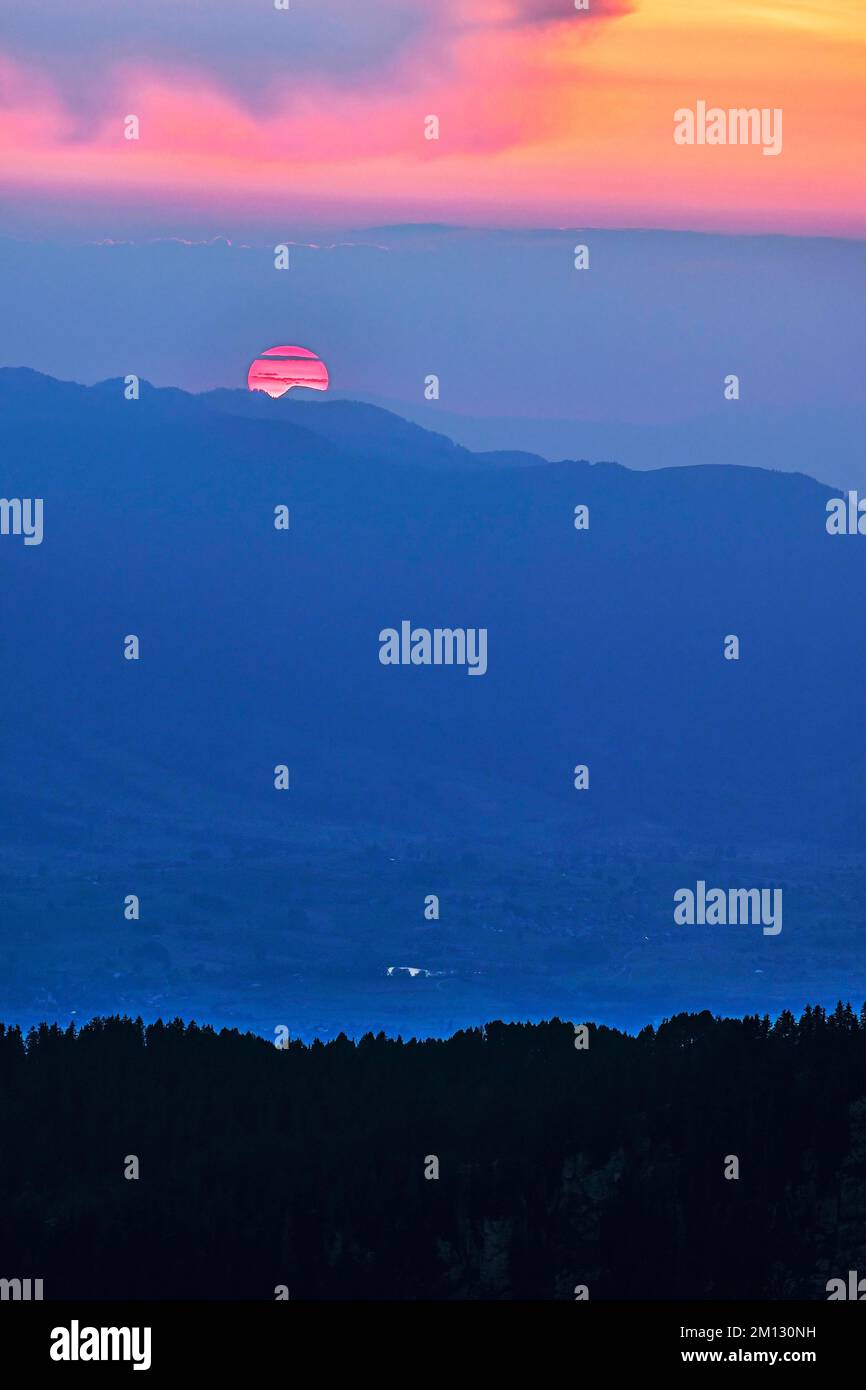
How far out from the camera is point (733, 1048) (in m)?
62.8

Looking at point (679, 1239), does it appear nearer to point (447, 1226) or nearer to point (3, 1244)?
point (447, 1226)

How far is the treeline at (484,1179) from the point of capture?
174 ft

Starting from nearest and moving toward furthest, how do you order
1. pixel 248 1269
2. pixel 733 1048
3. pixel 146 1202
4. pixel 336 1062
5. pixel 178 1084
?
pixel 248 1269 < pixel 146 1202 < pixel 733 1048 < pixel 178 1084 < pixel 336 1062

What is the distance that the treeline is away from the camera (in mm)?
52906

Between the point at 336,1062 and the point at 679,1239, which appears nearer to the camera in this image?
the point at 679,1239

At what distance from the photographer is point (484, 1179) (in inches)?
2259

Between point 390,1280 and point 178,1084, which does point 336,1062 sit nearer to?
point 178,1084

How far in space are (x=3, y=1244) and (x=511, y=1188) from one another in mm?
13324
